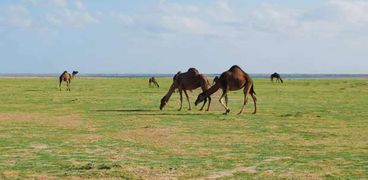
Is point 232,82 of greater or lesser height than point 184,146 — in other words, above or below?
above

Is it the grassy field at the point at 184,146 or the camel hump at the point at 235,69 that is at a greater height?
the camel hump at the point at 235,69

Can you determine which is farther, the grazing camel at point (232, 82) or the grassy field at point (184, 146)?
the grazing camel at point (232, 82)

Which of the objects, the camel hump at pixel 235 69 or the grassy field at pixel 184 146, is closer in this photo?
the grassy field at pixel 184 146

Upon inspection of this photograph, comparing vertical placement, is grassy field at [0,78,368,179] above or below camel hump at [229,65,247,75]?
below

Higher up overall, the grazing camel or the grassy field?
the grazing camel

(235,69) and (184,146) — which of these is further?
(235,69)

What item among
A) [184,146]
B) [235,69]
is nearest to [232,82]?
[235,69]

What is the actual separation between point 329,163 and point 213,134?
17.8ft

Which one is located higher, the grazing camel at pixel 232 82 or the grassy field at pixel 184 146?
the grazing camel at pixel 232 82

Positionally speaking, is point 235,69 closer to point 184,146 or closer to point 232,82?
point 232,82

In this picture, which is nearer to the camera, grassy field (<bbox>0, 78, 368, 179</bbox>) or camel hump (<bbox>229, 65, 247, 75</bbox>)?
grassy field (<bbox>0, 78, 368, 179</bbox>)

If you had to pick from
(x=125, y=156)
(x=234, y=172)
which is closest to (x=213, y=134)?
(x=125, y=156)

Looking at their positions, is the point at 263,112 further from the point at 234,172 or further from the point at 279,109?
the point at 234,172

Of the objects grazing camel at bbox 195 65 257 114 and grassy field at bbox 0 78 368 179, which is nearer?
grassy field at bbox 0 78 368 179
